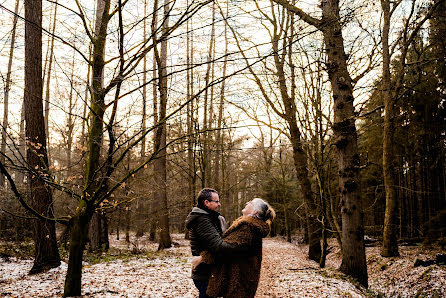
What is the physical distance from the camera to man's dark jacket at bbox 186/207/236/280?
2.63m

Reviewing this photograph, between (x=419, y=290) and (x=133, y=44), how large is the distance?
8014mm

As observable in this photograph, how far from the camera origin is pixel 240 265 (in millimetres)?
2715

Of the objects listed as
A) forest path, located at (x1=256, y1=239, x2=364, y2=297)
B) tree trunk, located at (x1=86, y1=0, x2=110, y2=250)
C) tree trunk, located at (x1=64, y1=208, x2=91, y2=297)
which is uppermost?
tree trunk, located at (x1=86, y1=0, x2=110, y2=250)

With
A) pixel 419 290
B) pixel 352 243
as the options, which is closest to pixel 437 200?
pixel 419 290

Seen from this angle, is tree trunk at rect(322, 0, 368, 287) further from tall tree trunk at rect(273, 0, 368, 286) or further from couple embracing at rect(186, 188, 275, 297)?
couple embracing at rect(186, 188, 275, 297)

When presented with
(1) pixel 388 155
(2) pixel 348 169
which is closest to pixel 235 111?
(1) pixel 388 155

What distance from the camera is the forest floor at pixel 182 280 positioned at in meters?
5.75

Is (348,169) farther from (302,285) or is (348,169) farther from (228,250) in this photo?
(228,250)

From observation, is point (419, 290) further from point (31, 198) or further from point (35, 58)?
point (35, 58)

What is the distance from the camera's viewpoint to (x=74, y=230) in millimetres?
4574

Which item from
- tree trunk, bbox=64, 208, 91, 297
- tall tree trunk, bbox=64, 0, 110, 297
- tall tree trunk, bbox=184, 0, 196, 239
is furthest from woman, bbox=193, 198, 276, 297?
tree trunk, bbox=64, 208, 91, 297

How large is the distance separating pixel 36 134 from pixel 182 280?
4.95 m

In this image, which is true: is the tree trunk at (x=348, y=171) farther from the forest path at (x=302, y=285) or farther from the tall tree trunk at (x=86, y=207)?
the tall tree trunk at (x=86, y=207)

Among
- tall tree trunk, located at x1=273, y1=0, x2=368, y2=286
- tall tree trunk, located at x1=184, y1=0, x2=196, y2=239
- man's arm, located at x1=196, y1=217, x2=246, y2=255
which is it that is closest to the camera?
man's arm, located at x1=196, y1=217, x2=246, y2=255
